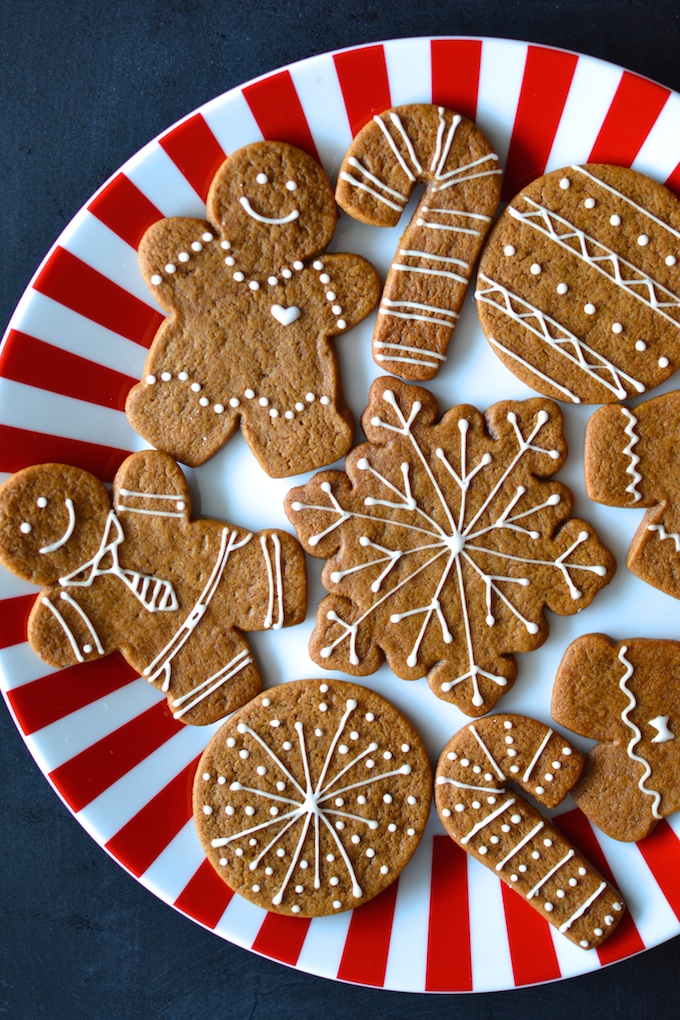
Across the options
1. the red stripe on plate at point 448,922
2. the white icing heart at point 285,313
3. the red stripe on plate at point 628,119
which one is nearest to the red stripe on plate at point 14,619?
the white icing heart at point 285,313

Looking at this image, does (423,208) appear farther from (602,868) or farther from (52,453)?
(602,868)

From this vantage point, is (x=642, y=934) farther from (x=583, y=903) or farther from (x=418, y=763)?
(x=418, y=763)

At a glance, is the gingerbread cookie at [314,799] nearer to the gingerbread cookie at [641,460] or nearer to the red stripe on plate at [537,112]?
the gingerbread cookie at [641,460]

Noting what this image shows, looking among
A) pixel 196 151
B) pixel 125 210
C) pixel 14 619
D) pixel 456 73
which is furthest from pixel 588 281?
pixel 14 619

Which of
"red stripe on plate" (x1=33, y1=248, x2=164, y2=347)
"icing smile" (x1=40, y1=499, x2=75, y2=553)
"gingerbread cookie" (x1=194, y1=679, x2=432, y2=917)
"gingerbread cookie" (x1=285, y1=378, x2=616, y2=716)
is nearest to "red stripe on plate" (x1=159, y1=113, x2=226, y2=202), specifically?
→ "red stripe on plate" (x1=33, y1=248, x2=164, y2=347)

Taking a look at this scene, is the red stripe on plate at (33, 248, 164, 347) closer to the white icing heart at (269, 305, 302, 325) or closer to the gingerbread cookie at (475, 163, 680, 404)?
the white icing heart at (269, 305, 302, 325)

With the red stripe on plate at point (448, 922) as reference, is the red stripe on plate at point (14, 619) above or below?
above
